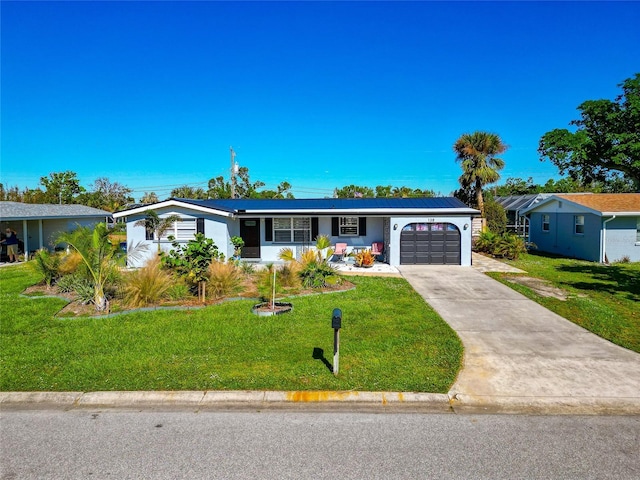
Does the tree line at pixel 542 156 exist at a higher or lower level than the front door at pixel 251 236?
higher

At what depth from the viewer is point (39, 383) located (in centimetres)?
574

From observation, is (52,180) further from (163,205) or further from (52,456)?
(52,456)

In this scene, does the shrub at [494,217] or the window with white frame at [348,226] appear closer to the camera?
the window with white frame at [348,226]

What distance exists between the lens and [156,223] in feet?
57.1

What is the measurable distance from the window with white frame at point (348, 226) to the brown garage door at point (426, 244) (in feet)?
7.49

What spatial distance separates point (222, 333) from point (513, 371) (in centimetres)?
519

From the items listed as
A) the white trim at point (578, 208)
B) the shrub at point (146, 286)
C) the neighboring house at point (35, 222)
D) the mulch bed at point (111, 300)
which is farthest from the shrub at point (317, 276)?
the neighboring house at point (35, 222)

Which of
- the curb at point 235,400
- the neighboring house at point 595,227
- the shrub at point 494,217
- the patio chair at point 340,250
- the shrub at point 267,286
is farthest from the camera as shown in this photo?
the shrub at point 494,217

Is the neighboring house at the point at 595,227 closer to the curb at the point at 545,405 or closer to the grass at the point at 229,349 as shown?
the grass at the point at 229,349

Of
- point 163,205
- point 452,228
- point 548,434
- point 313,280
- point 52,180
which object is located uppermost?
point 52,180

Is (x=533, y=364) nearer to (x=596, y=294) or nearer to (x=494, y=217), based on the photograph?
(x=596, y=294)

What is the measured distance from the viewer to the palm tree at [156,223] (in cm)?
1727

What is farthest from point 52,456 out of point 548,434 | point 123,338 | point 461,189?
point 461,189

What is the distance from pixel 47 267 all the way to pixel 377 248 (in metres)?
13.1
